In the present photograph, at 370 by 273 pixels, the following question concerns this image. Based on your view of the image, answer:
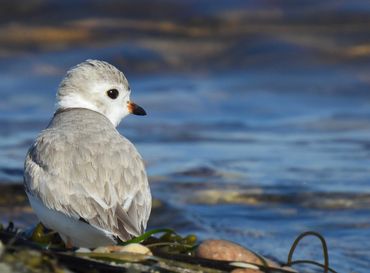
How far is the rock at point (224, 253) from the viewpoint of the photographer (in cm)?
393

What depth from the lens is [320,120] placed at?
10367mm

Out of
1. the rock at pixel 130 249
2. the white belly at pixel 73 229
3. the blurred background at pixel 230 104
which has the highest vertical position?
the blurred background at pixel 230 104

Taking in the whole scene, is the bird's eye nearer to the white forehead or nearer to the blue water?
the white forehead

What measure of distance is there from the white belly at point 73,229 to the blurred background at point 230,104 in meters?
1.90

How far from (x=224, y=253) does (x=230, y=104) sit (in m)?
7.38

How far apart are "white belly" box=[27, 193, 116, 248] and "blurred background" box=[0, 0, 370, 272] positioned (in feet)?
6.22

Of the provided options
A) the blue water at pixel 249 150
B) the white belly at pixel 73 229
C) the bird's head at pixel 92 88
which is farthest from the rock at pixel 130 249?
the blue water at pixel 249 150

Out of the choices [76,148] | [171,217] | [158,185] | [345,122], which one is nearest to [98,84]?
[76,148]

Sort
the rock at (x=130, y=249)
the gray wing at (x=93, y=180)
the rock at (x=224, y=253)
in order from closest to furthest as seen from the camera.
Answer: the rock at (x=130, y=249), the rock at (x=224, y=253), the gray wing at (x=93, y=180)

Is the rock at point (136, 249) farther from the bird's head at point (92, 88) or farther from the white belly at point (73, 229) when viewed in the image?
the bird's head at point (92, 88)

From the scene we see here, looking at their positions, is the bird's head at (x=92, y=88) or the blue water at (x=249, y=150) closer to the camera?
the bird's head at (x=92, y=88)

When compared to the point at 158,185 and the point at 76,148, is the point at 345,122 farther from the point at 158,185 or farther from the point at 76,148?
the point at 76,148

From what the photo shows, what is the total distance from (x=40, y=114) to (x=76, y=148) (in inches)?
257

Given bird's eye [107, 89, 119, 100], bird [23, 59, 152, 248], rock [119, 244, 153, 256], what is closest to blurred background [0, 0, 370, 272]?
bird's eye [107, 89, 119, 100]
